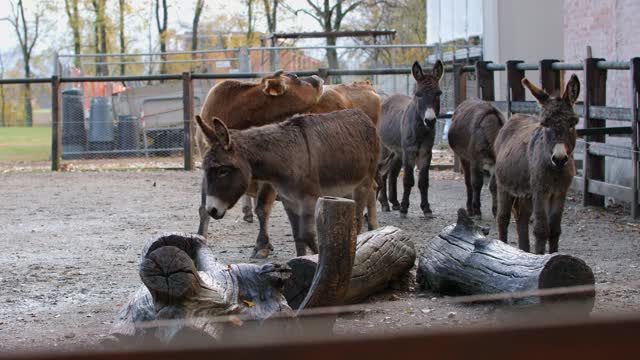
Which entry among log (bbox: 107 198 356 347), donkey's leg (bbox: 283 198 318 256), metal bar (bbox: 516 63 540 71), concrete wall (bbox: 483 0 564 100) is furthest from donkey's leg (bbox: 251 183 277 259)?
concrete wall (bbox: 483 0 564 100)

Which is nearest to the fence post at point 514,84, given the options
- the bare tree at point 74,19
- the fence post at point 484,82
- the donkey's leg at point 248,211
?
the fence post at point 484,82

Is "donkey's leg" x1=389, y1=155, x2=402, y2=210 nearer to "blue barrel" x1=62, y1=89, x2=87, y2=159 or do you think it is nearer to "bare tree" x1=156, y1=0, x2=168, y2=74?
"blue barrel" x1=62, y1=89, x2=87, y2=159

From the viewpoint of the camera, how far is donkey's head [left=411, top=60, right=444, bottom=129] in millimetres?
10812

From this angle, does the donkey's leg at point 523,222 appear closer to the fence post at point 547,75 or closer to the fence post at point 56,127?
the fence post at point 547,75

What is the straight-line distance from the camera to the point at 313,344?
0.98 meters

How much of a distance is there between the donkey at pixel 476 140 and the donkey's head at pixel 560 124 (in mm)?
3345

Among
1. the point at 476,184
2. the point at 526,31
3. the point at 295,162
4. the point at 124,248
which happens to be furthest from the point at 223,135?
the point at 526,31

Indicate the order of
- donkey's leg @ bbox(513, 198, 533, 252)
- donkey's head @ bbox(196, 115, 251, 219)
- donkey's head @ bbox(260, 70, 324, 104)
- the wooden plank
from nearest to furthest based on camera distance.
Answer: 1. the wooden plank
2. donkey's head @ bbox(196, 115, 251, 219)
3. donkey's leg @ bbox(513, 198, 533, 252)
4. donkey's head @ bbox(260, 70, 324, 104)

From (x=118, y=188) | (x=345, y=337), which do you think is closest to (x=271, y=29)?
(x=118, y=188)

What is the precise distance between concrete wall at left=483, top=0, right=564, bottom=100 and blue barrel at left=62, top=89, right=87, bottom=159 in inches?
392

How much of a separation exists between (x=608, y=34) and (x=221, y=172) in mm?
8771

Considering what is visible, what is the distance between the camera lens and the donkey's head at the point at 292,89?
923 cm

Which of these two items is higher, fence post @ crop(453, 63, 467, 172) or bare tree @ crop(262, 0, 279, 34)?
bare tree @ crop(262, 0, 279, 34)

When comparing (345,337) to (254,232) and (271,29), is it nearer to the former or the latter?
(254,232)
